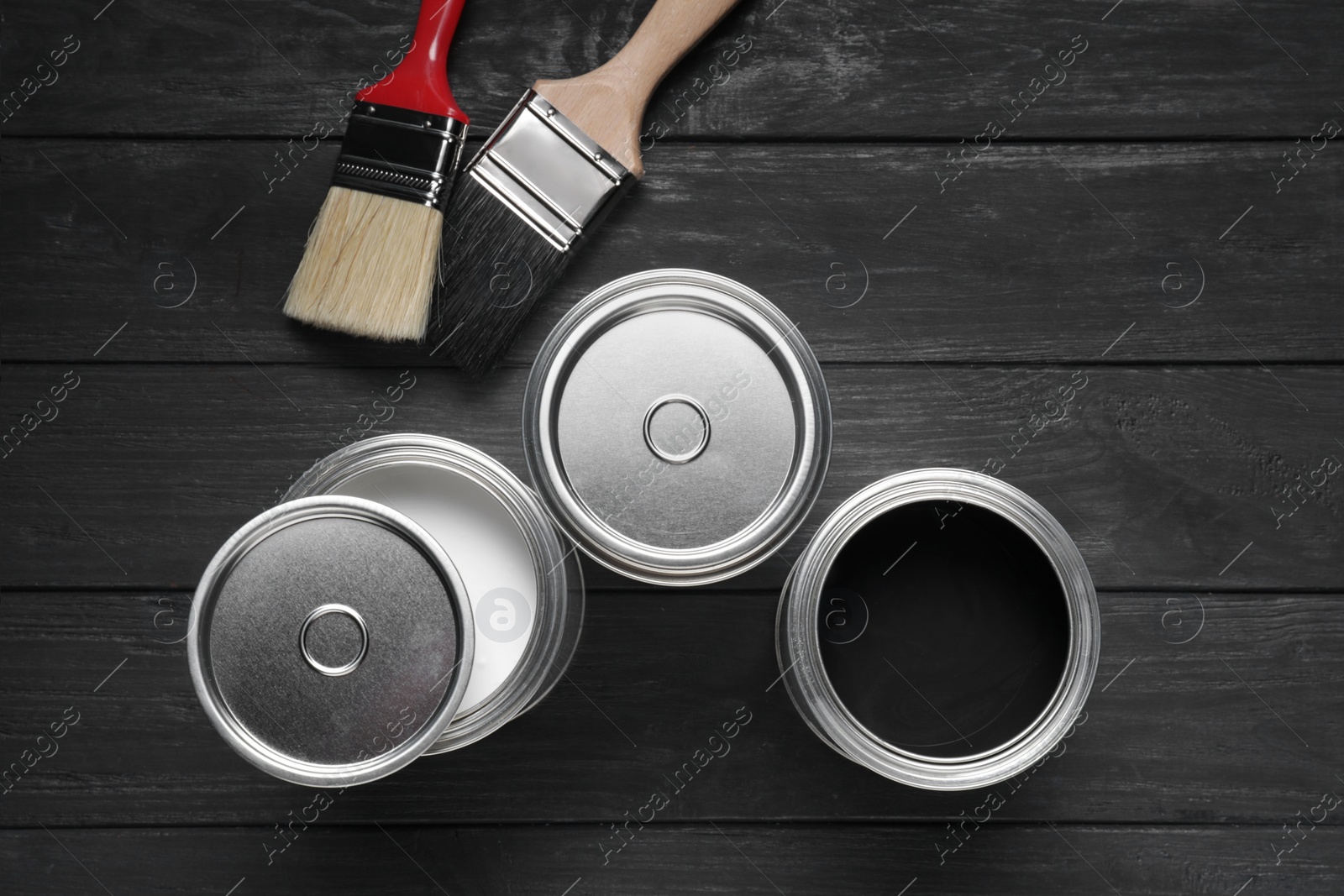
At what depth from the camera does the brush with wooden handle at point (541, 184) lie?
0.78 metres

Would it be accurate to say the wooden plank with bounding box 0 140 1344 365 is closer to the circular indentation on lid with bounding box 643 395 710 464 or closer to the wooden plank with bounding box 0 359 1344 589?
the wooden plank with bounding box 0 359 1344 589

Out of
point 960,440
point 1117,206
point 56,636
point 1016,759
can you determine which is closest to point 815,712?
point 1016,759

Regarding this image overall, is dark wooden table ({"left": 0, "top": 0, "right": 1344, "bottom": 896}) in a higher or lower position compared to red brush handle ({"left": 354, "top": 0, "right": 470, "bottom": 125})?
lower

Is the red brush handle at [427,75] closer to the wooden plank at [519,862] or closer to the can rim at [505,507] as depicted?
the can rim at [505,507]

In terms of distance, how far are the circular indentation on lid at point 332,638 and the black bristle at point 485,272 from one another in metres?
0.27

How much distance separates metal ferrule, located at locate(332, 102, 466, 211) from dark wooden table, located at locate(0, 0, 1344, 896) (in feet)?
0.19

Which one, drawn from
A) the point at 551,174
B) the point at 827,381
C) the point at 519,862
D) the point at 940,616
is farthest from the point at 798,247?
the point at 519,862

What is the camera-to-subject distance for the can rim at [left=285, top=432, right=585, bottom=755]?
719 millimetres

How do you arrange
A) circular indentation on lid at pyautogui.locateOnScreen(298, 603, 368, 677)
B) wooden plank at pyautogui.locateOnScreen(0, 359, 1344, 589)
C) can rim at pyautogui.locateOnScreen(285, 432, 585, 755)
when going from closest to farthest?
circular indentation on lid at pyautogui.locateOnScreen(298, 603, 368, 677) < can rim at pyautogui.locateOnScreen(285, 432, 585, 755) < wooden plank at pyautogui.locateOnScreen(0, 359, 1344, 589)

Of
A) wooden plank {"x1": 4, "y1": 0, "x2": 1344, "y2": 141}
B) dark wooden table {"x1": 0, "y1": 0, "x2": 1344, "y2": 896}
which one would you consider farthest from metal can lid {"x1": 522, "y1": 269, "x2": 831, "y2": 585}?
wooden plank {"x1": 4, "y1": 0, "x2": 1344, "y2": 141}

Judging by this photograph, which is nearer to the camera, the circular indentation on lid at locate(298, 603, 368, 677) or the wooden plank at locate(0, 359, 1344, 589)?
the circular indentation on lid at locate(298, 603, 368, 677)

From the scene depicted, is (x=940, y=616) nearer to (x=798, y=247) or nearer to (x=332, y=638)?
(x=798, y=247)

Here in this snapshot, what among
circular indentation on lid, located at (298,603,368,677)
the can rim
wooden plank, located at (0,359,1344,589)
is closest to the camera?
circular indentation on lid, located at (298,603,368,677)

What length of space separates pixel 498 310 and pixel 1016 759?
55cm
